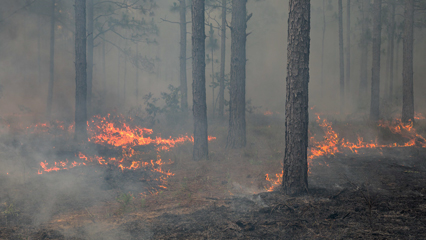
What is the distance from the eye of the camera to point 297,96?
5246mm

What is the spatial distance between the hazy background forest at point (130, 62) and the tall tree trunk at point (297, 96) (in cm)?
763

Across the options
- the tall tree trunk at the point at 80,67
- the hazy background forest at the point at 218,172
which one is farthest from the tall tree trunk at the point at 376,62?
the tall tree trunk at the point at 80,67

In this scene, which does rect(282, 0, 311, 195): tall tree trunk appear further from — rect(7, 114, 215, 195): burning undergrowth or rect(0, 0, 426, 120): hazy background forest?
rect(0, 0, 426, 120): hazy background forest

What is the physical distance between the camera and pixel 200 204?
17.4ft

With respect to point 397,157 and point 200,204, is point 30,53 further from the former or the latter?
point 397,157

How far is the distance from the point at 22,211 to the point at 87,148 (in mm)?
4843

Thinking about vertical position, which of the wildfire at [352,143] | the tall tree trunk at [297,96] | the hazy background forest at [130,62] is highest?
the hazy background forest at [130,62]

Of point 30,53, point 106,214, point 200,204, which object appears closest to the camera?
point 106,214

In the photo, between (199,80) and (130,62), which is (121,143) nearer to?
(199,80)

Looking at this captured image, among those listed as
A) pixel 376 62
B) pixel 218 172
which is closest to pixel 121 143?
pixel 218 172

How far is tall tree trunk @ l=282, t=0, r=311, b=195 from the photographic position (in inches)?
206

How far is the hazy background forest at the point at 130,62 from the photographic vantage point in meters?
19.6

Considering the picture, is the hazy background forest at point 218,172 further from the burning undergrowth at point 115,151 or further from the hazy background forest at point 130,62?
the hazy background forest at point 130,62

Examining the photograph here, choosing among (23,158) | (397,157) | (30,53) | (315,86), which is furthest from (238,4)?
(315,86)
